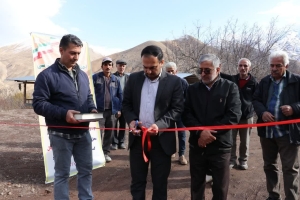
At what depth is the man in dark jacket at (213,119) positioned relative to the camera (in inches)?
110

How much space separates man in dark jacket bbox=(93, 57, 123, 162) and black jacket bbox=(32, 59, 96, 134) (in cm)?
225

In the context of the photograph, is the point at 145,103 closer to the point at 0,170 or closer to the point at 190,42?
the point at 0,170

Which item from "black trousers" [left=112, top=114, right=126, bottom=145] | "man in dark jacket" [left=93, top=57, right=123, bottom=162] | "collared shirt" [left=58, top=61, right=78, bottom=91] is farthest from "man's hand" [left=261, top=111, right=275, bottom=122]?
"black trousers" [left=112, top=114, right=126, bottom=145]

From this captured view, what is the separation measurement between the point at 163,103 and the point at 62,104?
1061 mm

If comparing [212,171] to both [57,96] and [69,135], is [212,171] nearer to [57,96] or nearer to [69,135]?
[69,135]

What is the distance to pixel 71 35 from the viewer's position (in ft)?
9.37

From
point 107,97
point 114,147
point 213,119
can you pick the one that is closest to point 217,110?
point 213,119

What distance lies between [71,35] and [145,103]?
1.08 m

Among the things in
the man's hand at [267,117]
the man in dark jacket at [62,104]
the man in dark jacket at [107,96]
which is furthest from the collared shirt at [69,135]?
the man in dark jacket at [107,96]

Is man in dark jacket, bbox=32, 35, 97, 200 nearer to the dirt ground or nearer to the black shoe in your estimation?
the dirt ground

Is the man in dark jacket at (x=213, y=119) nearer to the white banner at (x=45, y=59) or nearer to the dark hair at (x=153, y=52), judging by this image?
the dark hair at (x=153, y=52)

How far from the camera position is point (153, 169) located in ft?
9.24

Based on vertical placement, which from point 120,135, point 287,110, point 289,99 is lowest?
point 120,135

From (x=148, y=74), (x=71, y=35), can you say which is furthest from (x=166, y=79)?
(x=71, y=35)
